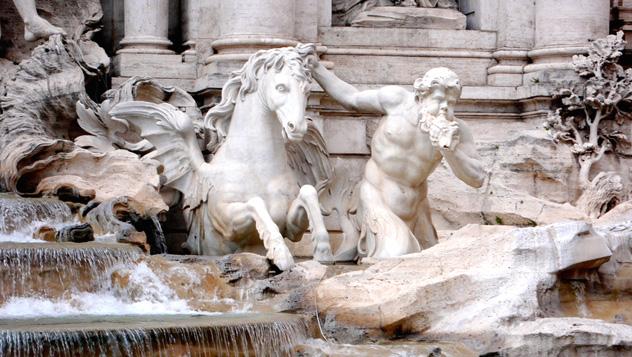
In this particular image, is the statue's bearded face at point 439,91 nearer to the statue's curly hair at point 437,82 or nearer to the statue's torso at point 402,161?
the statue's curly hair at point 437,82

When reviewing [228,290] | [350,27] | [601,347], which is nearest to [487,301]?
[601,347]

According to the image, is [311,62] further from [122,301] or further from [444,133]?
[122,301]

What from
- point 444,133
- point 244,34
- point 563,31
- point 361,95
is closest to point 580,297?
point 444,133

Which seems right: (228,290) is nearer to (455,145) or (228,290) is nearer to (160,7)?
(455,145)

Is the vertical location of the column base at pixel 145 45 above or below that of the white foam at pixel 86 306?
above

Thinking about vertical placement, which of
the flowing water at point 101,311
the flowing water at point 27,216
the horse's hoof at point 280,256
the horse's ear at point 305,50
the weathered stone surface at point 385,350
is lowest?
the weathered stone surface at point 385,350

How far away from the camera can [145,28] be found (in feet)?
52.3

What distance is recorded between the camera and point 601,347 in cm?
1070

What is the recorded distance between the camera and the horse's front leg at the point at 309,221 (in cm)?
1270

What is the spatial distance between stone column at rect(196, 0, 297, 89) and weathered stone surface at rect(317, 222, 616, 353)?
420 cm

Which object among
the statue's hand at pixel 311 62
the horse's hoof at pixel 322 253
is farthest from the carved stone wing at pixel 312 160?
the horse's hoof at pixel 322 253

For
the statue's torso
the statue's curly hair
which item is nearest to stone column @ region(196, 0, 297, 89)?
the statue's torso

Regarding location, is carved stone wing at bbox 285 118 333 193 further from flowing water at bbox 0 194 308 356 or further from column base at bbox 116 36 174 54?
column base at bbox 116 36 174 54

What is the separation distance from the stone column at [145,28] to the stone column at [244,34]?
624 mm
